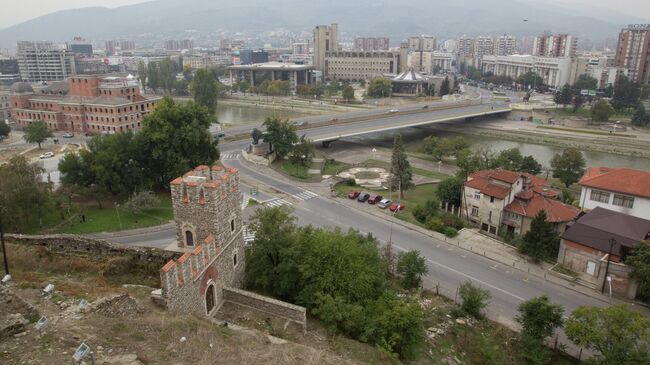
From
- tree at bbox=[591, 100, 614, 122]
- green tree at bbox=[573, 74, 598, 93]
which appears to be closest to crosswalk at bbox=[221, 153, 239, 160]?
tree at bbox=[591, 100, 614, 122]

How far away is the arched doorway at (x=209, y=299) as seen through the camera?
65.1 feet

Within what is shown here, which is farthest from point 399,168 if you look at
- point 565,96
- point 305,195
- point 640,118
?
point 565,96

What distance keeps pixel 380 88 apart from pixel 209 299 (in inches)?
4745

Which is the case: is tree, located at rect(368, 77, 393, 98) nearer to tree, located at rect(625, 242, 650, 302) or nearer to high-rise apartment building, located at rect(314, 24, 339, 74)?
high-rise apartment building, located at rect(314, 24, 339, 74)

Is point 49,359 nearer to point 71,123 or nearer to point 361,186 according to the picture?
point 361,186

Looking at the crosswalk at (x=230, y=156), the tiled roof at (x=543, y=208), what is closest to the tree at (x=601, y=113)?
the tiled roof at (x=543, y=208)

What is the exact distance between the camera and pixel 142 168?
40906 millimetres

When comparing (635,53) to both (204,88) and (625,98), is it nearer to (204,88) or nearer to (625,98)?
(625,98)

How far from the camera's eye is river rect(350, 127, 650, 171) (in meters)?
68.4

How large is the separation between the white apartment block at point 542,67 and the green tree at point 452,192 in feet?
452

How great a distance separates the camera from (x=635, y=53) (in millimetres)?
144250

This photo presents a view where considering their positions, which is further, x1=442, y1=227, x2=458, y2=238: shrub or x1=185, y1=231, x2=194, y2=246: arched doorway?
x1=442, y1=227, x2=458, y2=238: shrub

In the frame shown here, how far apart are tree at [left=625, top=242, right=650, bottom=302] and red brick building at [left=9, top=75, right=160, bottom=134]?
67771 millimetres

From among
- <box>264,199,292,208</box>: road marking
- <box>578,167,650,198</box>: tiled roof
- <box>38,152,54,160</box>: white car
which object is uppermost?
<box>578,167,650,198</box>: tiled roof
